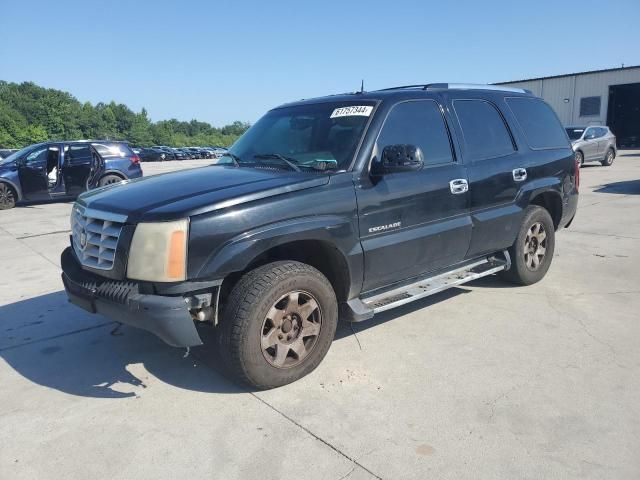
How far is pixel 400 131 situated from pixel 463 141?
76cm

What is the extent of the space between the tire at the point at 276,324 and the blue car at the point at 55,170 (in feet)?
34.4

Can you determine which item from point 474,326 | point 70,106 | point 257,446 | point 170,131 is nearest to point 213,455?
point 257,446

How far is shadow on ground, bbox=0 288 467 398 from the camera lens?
3.51m

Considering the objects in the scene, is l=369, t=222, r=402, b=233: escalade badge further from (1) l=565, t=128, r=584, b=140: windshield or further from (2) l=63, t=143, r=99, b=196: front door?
(1) l=565, t=128, r=584, b=140: windshield

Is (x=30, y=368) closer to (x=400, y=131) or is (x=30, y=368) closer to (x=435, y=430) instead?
(x=435, y=430)

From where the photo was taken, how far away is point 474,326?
4.35 m

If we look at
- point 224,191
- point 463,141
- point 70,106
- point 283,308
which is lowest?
Result: point 283,308

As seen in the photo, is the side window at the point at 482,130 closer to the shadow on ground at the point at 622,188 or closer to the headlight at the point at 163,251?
the headlight at the point at 163,251

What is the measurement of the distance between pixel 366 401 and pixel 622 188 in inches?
503

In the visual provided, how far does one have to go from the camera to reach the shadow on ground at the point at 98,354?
3.51 meters

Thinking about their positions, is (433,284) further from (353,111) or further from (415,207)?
(353,111)

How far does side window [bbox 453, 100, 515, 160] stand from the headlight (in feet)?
8.71

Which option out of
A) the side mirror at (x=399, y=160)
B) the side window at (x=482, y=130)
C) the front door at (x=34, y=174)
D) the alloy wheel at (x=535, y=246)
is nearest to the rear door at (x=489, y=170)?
the side window at (x=482, y=130)

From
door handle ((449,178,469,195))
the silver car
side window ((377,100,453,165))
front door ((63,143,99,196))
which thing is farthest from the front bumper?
the silver car
